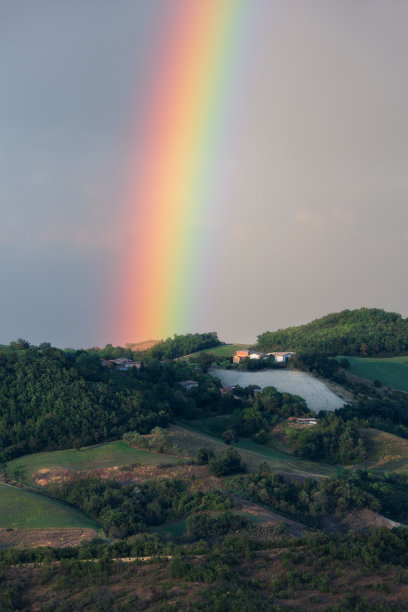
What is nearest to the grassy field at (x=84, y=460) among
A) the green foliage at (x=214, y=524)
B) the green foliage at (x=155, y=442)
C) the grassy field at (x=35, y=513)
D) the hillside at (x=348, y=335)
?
the green foliage at (x=155, y=442)

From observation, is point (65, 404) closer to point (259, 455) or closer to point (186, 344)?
point (259, 455)

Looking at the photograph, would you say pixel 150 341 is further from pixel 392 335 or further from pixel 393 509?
pixel 393 509

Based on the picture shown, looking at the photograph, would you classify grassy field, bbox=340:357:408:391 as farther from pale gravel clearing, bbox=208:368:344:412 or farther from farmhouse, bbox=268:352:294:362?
pale gravel clearing, bbox=208:368:344:412

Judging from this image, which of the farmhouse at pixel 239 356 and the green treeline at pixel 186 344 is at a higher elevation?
the green treeline at pixel 186 344

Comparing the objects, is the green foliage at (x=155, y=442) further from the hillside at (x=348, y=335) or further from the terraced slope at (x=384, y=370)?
the hillside at (x=348, y=335)

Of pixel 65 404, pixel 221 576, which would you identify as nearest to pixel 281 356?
pixel 65 404
